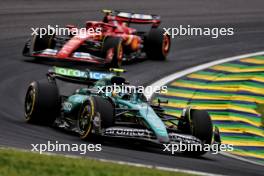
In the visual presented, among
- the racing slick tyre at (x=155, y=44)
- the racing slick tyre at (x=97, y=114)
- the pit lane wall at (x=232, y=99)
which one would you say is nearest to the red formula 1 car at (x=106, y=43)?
the racing slick tyre at (x=155, y=44)

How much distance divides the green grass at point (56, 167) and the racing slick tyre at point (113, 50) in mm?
10327

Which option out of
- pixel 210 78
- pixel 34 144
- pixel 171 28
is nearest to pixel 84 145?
pixel 34 144

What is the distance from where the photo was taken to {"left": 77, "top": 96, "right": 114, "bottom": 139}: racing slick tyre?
14344 mm

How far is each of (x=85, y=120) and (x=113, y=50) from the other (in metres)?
7.99

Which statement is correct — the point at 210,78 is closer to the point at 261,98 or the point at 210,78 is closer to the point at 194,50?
the point at 261,98

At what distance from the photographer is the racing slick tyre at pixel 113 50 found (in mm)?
22625

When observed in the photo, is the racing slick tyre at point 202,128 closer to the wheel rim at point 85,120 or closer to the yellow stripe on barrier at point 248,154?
the yellow stripe on barrier at point 248,154

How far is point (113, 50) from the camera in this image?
22656mm

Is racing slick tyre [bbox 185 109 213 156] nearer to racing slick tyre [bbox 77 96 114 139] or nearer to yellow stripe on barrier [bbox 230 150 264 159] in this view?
yellow stripe on barrier [bbox 230 150 264 159]

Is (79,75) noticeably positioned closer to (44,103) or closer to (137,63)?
(44,103)

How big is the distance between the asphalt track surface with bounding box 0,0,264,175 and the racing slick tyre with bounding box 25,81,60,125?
0.66 ft

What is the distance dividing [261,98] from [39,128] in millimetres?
5756

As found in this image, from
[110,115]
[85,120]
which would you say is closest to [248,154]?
[110,115]

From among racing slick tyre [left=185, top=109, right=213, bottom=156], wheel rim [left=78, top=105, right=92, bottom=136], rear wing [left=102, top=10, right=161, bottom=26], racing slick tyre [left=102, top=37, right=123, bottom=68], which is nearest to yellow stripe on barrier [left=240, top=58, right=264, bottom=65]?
rear wing [left=102, top=10, right=161, bottom=26]
